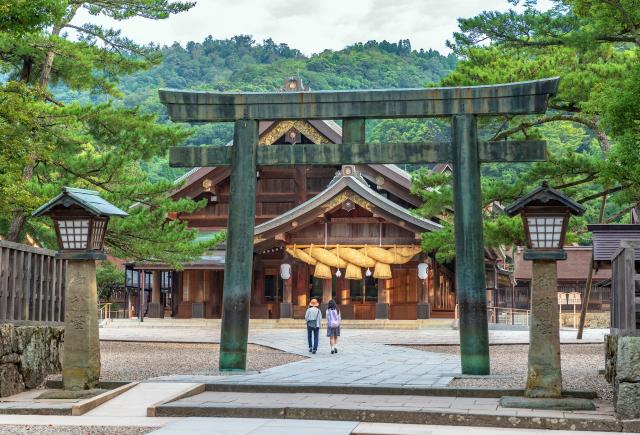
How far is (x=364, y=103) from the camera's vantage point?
13.5 metres

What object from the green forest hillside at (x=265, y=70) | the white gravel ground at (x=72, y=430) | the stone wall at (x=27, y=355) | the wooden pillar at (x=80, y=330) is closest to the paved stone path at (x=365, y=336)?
the stone wall at (x=27, y=355)

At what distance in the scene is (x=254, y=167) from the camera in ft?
45.1

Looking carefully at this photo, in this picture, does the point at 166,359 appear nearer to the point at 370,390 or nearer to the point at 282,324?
the point at 370,390

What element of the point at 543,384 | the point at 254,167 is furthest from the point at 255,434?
the point at 254,167

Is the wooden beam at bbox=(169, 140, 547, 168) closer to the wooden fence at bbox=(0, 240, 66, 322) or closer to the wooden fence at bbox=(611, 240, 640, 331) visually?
the wooden fence at bbox=(611, 240, 640, 331)

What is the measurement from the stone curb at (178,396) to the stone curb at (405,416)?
0.23 feet

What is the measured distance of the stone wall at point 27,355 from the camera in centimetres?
1135

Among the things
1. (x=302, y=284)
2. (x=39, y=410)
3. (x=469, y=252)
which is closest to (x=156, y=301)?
(x=302, y=284)

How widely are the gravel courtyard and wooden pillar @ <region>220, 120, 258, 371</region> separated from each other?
3420mm

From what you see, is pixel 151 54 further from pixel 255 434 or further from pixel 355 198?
pixel 255 434

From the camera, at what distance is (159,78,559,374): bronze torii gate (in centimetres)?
1275


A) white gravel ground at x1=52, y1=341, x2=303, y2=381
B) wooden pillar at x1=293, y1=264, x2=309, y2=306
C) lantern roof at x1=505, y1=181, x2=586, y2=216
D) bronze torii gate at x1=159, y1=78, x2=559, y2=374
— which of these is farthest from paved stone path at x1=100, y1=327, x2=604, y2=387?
wooden pillar at x1=293, y1=264, x2=309, y2=306

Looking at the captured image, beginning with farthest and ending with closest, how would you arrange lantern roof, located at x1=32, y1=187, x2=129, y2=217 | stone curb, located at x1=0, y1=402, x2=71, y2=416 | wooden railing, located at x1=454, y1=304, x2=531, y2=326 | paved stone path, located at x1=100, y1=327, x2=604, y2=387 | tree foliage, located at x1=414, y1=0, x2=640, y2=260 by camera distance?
wooden railing, located at x1=454, y1=304, x2=531, y2=326
tree foliage, located at x1=414, y1=0, x2=640, y2=260
paved stone path, located at x1=100, y1=327, x2=604, y2=387
lantern roof, located at x1=32, y1=187, x2=129, y2=217
stone curb, located at x1=0, y1=402, x2=71, y2=416

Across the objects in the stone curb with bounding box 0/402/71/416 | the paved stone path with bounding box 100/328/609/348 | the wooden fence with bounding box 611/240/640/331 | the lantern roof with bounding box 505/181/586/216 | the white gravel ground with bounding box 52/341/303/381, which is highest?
the lantern roof with bounding box 505/181/586/216
